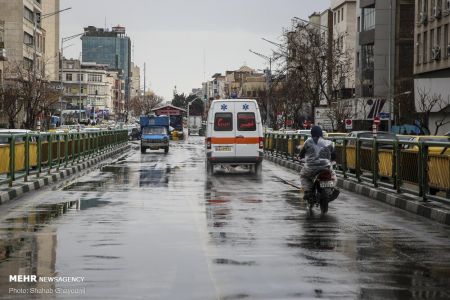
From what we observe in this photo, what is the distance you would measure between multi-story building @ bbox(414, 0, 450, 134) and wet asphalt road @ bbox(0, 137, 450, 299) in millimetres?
43181

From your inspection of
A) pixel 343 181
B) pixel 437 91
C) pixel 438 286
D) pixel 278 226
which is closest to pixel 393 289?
pixel 438 286

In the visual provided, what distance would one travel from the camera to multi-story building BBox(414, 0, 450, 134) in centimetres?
6294

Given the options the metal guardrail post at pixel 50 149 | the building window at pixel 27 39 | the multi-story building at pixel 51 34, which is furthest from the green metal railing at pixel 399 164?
the multi-story building at pixel 51 34

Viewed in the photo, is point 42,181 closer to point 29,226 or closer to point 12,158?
point 12,158

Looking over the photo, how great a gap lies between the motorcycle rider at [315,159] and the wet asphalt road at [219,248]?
606 millimetres

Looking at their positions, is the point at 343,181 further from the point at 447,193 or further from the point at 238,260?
the point at 238,260

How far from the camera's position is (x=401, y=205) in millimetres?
20047

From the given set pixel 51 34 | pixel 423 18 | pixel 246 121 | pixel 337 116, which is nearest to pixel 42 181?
pixel 246 121

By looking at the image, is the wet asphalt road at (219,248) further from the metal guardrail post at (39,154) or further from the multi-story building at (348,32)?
the multi-story building at (348,32)

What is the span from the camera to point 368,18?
8431 centimetres

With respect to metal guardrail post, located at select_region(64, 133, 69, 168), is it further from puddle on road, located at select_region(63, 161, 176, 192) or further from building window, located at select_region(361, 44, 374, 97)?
building window, located at select_region(361, 44, 374, 97)

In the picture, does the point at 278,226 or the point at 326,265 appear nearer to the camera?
the point at 326,265

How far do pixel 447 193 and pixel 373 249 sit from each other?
564 centimetres

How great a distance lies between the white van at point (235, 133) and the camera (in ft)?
113
